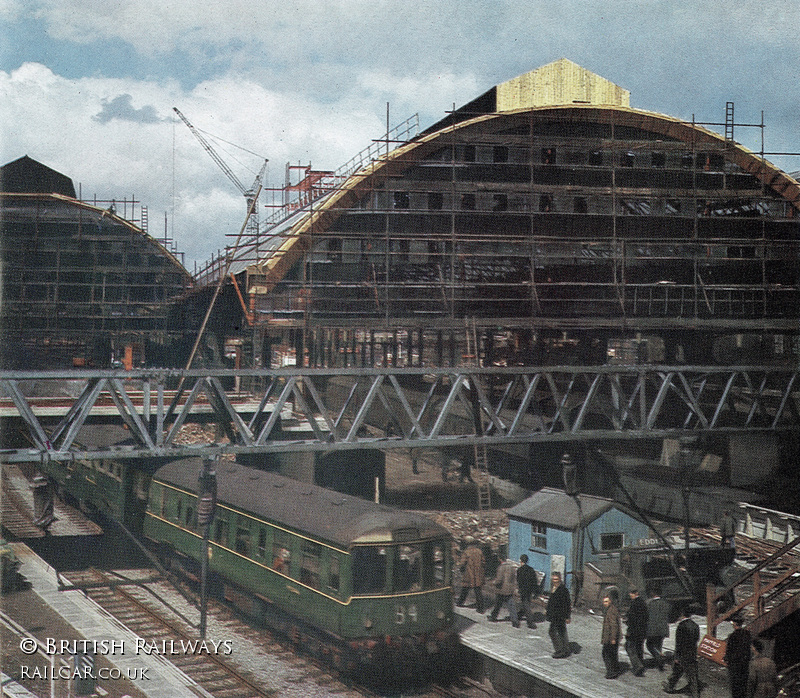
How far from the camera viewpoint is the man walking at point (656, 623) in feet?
30.4

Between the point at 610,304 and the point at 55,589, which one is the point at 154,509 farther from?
the point at 610,304

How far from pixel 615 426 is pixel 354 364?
372 centimetres

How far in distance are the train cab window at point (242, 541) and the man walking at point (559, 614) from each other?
3.64 meters

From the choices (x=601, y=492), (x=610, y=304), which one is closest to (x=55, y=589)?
(x=601, y=492)

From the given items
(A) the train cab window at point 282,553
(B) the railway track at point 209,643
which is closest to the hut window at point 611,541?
(B) the railway track at point 209,643

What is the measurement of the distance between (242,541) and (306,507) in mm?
850

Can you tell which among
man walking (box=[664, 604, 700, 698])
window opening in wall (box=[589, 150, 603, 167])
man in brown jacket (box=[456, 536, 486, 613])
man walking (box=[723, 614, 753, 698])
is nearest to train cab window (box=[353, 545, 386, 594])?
man in brown jacket (box=[456, 536, 486, 613])

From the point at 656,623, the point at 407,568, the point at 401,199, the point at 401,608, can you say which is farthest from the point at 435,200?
the point at 656,623

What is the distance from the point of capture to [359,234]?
10.3 meters

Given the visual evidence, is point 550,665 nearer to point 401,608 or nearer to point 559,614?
point 559,614

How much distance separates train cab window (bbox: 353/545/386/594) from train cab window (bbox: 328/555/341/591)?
19cm

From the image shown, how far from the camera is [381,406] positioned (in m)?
9.78

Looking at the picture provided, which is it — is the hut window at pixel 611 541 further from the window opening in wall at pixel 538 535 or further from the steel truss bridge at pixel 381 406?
the steel truss bridge at pixel 381 406

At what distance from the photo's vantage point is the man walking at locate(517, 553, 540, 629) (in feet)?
29.9
